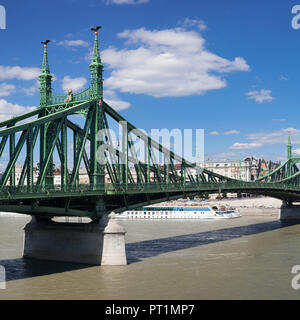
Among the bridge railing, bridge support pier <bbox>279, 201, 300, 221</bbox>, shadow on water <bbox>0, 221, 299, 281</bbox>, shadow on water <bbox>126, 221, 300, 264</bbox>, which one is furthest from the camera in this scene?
bridge support pier <bbox>279, 201, 300, 221</bbox>

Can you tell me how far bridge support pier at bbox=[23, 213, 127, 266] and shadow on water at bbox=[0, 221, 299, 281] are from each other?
3.06 feet

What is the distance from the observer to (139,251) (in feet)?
174

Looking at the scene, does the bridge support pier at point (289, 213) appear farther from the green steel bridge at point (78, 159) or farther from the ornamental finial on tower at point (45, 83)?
the ornamental finial on tower at point (45, 83)

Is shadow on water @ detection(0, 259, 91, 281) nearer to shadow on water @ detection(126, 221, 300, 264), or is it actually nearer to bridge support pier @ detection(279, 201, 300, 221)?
shadow on water @ detection(126, 221, 300, 264)

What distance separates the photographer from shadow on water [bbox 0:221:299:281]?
4203cm

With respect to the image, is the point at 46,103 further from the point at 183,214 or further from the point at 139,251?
the point at 183,214

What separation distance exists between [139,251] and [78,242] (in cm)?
934

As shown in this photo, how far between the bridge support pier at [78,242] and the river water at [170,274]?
3.87ft

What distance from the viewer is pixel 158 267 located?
142 ft

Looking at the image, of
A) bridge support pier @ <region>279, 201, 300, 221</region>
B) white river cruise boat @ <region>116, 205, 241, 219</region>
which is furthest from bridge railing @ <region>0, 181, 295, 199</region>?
bridge support pier @ <region>279, 201, 300, 221</region>

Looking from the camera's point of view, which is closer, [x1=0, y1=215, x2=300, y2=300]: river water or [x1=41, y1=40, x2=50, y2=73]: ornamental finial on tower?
[x1=0, y1=215, x2=300, y2=300]: river water

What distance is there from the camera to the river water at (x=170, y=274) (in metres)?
33.8

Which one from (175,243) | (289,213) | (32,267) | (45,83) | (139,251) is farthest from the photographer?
(289,213)

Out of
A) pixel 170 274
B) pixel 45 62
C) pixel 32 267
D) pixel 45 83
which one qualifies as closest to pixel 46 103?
pixel 45 83
